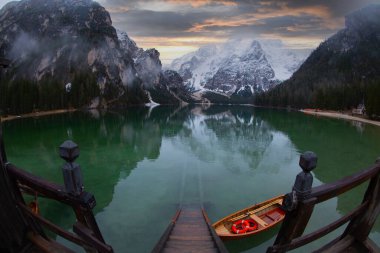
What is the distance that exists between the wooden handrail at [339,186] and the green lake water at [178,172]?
14037mm

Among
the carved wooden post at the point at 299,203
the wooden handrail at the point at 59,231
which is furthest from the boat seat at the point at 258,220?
the wooden handrail at the point at 59,231

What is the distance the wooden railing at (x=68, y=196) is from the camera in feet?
25.0

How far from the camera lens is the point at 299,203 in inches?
300

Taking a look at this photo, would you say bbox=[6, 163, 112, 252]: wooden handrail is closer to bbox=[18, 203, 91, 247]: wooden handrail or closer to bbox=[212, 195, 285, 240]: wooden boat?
bbox=[18, 203, 91, 247]: wooden handrail

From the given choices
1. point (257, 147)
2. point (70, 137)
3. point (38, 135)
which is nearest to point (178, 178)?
point (257, 147)

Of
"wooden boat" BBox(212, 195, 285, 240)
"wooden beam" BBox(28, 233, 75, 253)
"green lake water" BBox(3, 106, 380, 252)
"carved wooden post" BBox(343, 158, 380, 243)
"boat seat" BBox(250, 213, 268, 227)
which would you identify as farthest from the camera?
"green lake water" BBox(3, 106, 380, 252)

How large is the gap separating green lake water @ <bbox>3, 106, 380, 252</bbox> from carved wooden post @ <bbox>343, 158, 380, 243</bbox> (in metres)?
12.2

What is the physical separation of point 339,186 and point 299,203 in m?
1.25

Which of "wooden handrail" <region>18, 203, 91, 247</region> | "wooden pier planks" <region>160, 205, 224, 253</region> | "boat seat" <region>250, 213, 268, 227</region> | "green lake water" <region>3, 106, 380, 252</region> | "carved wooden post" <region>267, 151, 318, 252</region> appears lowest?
"green lake water" <region>3, 106, 380, 252</region>

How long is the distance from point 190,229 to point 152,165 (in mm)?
29184

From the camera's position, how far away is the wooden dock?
13.7m

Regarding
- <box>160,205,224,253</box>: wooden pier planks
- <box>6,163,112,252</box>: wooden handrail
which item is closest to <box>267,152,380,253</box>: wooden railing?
<box>6,163,112,252</box>: wooden handrail

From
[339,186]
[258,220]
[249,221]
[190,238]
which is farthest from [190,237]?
[339,186]

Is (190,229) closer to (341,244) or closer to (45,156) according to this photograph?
(341,244)
